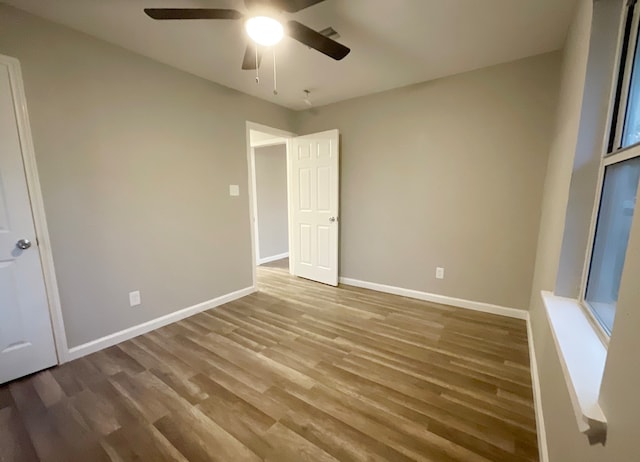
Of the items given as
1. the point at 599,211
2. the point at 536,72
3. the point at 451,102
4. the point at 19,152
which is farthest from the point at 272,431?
the point at 536,72

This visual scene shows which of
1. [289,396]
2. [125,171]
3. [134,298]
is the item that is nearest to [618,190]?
[289,396]

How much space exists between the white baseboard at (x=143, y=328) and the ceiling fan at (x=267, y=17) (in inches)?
94.3

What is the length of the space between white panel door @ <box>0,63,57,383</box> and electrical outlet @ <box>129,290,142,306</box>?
529 mm

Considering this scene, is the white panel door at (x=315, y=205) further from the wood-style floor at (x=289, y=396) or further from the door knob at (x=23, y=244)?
the door knob at (x=23, y=244)

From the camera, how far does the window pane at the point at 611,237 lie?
107 cm

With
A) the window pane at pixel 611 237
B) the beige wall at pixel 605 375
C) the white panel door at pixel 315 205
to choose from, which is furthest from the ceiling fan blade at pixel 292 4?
the white panel door at pixel 315 205

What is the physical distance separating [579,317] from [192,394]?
2181mm

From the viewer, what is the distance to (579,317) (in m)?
1.26

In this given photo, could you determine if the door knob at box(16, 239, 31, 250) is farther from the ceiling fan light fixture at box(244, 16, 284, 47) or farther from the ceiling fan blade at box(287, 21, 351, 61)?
the ceiling fan blade at box(287, 21, 351, 61)

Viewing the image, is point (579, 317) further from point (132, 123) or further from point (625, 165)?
point (132, 123)

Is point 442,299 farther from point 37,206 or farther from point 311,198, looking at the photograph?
point 37,206

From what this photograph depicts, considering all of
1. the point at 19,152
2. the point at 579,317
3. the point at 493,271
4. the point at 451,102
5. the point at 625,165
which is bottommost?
the point at 493,271

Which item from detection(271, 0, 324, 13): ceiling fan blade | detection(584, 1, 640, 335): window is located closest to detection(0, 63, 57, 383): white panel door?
detection(271, 0, 324, 13): ceiling fan blade

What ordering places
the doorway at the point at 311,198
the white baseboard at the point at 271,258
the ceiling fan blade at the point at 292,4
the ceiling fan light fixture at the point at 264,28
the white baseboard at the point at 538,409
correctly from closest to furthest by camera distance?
1. the white baseboard at the point at 538,409
2. the ceiling fan blade at the point at 292,4
3. the ceiling fan light fixture at the point at 264,28
4. the doorway at the point at 311,198
5. the white baseboard at the point at 271,258
